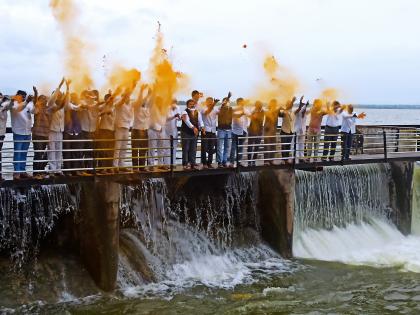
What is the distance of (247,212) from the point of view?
17016mm

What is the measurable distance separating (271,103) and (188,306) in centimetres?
702

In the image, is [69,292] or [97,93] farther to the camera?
[97,93]

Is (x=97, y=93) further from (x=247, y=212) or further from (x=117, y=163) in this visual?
(x=247, y=212)

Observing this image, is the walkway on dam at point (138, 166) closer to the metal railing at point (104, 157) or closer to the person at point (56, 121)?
the metal railing at point (104, 157)

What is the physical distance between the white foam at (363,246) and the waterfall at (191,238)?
160 cm

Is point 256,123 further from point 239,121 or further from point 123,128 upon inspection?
point 123,128

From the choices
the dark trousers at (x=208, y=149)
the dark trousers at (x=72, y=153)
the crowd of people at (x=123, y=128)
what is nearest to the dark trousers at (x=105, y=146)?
the crowd of people at (x=123, y=128)

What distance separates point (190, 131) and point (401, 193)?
377 inches

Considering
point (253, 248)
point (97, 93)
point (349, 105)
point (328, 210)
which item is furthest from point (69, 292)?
point (349, 105)

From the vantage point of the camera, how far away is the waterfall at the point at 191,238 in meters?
14.1

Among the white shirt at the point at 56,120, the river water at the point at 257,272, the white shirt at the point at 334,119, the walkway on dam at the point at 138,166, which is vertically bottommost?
the river water at the point at 257,272

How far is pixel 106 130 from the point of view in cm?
1377

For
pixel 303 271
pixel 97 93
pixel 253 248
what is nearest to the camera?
pixel 97 93

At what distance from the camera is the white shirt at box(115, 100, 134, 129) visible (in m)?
13.9
